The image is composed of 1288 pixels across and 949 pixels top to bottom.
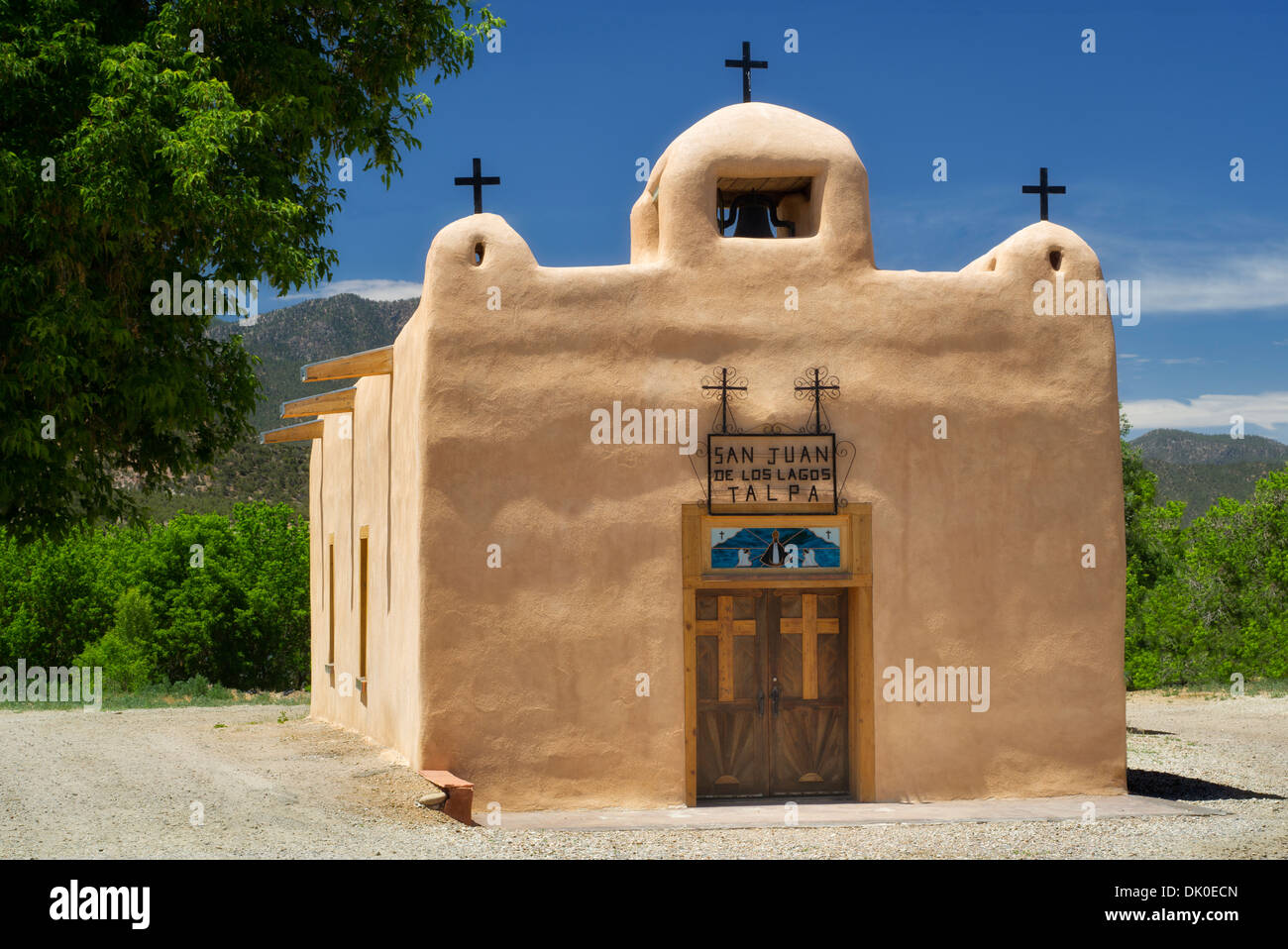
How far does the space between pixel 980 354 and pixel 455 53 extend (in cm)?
594

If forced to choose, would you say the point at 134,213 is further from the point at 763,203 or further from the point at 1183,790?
the point at 1183,790

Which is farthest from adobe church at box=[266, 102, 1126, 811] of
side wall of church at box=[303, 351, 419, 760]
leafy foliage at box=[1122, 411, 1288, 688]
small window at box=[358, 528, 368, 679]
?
leafy foliage at box=[1122, 411, 1288, 688]

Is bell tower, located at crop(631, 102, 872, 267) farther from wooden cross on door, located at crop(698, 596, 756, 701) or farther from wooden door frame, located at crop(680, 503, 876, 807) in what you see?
wooden cross on door, located at crop(698, 596, 756, 701)

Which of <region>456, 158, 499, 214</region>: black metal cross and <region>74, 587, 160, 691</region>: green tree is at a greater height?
<region>456, 158, 499, 214</region>: black metal cross

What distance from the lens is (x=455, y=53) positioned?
13.2 m

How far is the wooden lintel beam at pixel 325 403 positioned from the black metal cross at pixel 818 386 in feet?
20.6

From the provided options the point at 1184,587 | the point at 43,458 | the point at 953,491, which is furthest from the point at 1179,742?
the point at 1184,587

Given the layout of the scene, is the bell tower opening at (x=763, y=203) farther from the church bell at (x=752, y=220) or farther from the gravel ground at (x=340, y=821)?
the gravel ground at (x=340, y=821)

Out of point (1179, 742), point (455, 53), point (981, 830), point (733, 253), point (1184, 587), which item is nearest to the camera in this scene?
point (981, 830)

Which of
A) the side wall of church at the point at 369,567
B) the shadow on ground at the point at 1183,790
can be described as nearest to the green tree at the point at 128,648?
the side wall of church at the point at 369,567

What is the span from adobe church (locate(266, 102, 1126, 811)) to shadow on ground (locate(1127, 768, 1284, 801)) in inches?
29.8

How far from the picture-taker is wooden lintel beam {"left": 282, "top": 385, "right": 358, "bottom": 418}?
52.4ft

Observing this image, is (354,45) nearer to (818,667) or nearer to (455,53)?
(455,53)
